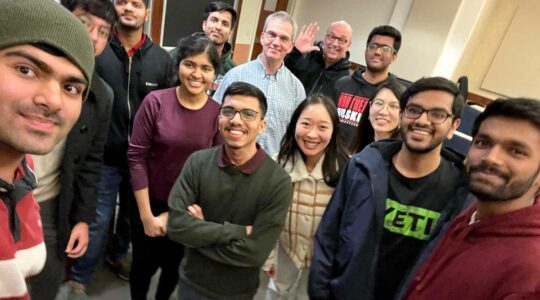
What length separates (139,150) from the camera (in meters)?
1.55

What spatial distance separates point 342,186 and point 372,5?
438 cm

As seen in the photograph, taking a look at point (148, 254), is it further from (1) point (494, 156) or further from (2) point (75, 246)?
(1) point (494, 156)

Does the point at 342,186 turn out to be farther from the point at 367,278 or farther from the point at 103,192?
the point at 103,192

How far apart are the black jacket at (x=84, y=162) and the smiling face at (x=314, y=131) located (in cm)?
83

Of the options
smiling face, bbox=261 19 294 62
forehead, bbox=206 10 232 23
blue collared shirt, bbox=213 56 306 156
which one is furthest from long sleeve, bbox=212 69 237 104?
forehead, bbox=206 10 232 23

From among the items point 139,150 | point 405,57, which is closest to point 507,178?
point 139,150

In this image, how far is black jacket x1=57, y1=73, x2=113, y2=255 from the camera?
1.28 meters

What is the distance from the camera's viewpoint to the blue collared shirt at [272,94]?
79.9 inches

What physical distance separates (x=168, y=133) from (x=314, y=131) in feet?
2.17

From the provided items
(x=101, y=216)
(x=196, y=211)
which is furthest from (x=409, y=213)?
(x=101, y=216)

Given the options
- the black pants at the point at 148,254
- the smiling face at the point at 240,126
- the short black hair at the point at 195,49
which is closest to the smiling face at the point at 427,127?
the smiling face at the point at 240,126

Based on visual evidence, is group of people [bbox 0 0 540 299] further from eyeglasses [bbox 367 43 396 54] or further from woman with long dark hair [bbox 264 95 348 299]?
eyeglasses [bbox 367 43 396 54]

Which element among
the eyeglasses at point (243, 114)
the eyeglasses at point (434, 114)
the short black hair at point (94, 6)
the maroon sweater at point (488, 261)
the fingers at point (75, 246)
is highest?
the short black hair at point (94, 6)

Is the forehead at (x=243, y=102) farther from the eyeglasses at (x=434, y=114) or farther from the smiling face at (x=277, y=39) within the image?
the smiling face at (x=277, y=39)
